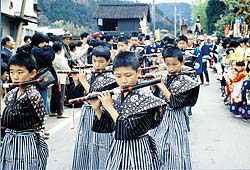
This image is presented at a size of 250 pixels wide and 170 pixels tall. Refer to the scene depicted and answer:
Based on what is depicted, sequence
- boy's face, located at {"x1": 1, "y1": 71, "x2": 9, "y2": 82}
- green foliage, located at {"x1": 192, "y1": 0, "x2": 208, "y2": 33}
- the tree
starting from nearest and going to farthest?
1. boy's face, located at {"x1": 1, "y1": 71, "x2": 9, "y2": 82}
2. the tree
3. green foliage, located at {"x1": 192, "y1": 0, "x2": 208, "y2": 33}

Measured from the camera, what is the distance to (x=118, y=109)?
4.22m

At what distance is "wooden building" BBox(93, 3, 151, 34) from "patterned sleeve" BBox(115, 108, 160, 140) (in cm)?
4163

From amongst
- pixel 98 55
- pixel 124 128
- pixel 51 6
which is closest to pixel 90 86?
pixel 98 55

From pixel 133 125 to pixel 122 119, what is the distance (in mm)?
110

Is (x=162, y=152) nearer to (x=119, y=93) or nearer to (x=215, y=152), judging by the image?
(x=119, y=93)

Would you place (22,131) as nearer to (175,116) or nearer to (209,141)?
(175,116)

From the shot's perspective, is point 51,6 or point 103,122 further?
point 51,6

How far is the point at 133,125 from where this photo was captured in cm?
402

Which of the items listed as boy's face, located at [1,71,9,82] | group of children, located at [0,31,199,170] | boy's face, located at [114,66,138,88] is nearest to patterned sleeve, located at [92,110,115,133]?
group of children, located at [0,31,199,170]

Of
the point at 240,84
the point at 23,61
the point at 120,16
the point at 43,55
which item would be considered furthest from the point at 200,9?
the point at 23,61

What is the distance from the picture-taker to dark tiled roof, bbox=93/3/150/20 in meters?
46.5

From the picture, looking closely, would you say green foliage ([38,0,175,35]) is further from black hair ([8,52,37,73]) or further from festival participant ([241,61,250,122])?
black hair ([8,52,37,73])

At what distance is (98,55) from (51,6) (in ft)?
160

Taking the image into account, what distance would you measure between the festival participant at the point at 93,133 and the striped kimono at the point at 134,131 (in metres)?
1.43
